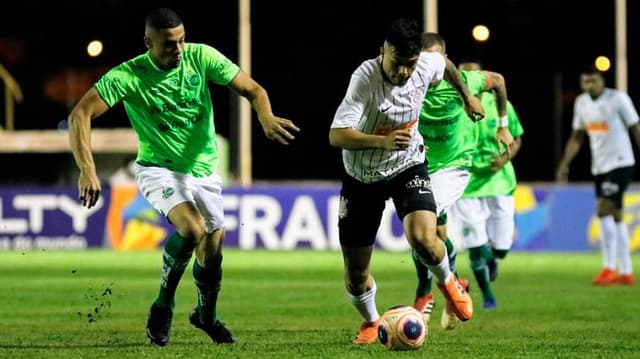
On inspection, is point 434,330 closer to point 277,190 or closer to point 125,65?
point 125,65

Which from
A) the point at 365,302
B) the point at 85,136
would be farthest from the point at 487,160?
the point at 85,136

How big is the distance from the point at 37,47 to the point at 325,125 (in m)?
6.87

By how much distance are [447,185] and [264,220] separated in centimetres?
1303

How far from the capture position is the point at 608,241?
62.5 feet

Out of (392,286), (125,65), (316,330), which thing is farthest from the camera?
(392,286)

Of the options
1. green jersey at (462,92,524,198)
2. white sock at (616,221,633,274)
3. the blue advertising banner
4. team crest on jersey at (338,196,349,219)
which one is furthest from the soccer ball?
the blue advertising banner

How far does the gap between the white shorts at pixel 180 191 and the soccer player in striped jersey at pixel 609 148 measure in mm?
8622

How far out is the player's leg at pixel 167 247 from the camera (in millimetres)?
11148

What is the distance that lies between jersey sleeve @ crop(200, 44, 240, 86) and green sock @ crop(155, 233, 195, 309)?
112 cm

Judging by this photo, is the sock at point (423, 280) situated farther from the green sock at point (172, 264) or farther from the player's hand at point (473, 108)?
the green sock at point (172, 264)

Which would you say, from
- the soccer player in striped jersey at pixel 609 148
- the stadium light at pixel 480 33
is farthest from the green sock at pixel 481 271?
the stadium light at pixel 480 33

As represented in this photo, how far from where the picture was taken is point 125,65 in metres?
11.2

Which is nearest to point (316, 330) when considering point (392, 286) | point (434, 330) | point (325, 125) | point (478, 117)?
point (434, 330)

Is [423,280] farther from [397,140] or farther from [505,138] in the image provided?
[397,140]
